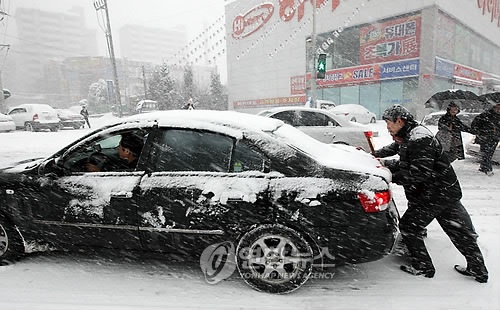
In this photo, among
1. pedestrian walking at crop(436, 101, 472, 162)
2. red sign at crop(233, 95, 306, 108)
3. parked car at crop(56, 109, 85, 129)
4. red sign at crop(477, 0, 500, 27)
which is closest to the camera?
pedestrian walking at crop(436, 101, 472, 162)

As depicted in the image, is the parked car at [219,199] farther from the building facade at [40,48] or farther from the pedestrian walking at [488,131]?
the building facade at [40,48]

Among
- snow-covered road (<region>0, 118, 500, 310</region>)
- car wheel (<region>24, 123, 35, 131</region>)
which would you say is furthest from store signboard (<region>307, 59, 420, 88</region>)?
snow-covered road (<region>0, 118, 500, 310</region>)

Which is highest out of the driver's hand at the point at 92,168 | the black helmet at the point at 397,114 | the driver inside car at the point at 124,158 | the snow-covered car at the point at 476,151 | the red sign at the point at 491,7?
the red sign at the point at 491,7

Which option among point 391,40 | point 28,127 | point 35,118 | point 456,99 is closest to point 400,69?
point 391,40

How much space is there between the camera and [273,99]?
37.9 metres

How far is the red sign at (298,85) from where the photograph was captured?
34469 millimetres

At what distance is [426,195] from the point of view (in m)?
3.21

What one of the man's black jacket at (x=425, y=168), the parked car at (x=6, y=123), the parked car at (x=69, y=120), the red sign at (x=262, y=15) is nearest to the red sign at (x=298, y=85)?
→ the red sign at (x=262, y=15)

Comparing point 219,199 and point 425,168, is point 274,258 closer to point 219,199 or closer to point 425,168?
point 219,199

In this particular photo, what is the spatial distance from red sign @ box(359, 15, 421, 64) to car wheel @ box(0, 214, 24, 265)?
2717 centimetres

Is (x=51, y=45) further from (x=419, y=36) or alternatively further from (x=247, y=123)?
(x=247, y=123)

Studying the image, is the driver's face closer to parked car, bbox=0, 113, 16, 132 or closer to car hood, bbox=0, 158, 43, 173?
car hood, bbox=0, 158, 43, 173

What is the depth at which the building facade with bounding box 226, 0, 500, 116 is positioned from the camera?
25.5 meters

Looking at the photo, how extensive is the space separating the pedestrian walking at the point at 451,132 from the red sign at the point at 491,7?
3259 centimetres
